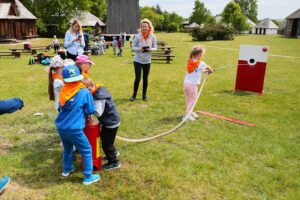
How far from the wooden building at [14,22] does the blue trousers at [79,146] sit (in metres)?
33.3

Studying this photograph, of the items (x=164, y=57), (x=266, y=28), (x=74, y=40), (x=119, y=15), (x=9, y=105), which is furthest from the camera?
(x=266, y=28)

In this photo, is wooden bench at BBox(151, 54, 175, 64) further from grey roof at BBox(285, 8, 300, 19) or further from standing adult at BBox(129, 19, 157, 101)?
grey roof at BBox(285, 8, 300, 19)

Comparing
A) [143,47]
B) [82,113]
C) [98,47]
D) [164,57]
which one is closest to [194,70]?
[143,47]

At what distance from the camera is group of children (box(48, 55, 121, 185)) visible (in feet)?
11.2

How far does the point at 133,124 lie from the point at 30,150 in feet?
6.87

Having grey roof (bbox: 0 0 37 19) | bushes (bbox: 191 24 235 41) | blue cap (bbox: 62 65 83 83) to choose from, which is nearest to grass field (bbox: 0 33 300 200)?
blue cap (bbox: 62 65 83 83)

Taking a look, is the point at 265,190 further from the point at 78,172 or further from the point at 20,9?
the point at 20,9

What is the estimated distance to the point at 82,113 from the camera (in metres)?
3.51

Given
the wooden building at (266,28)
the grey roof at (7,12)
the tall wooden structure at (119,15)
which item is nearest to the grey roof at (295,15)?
the tall wooden structure at (119,15)

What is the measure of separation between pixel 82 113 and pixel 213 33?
39484 mm

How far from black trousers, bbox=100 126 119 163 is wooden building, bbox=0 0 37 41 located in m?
33.3

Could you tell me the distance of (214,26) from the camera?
4069 cm

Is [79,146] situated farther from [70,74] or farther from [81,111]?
[70,74]

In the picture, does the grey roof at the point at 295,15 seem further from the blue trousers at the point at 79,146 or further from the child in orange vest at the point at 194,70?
the blue trousers at the point at 79,146
